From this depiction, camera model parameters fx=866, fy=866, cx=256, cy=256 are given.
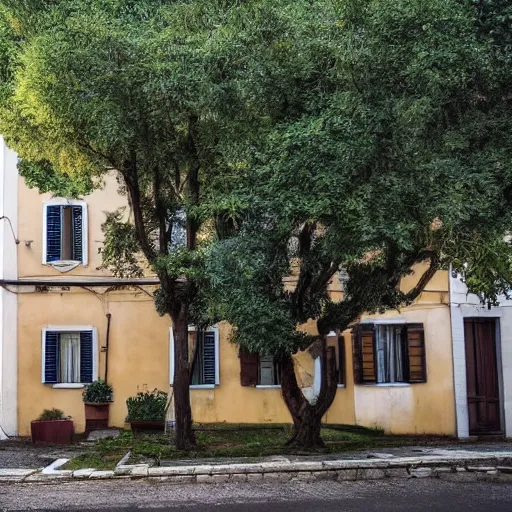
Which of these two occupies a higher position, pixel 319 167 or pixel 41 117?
pixel 41 117

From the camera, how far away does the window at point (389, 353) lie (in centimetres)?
2064

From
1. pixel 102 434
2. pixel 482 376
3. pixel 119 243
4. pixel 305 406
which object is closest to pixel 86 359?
pixel 102 434

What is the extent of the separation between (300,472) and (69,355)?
9923 millimetres

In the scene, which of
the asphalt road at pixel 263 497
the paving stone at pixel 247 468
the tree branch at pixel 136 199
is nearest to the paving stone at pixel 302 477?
the asphalt road at pixel 263 497

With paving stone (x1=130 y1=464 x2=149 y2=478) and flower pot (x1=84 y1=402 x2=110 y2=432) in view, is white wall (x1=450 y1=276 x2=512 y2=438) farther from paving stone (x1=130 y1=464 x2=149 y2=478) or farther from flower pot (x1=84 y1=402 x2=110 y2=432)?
paving stone (x1=130 y1=464 x2=149 y2=478)

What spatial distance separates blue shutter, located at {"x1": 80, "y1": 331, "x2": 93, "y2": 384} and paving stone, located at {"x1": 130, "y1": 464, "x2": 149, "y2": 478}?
27.1 ft

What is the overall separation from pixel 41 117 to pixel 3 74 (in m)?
1.48

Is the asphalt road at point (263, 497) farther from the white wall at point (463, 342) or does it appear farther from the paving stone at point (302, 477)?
the white wall at point (463, 342)

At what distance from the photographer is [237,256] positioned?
1290 centimetres

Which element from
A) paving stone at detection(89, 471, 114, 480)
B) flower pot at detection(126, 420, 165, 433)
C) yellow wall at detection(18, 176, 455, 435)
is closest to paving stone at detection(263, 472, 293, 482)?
paving stone at detection(89, 471, 114, 480)

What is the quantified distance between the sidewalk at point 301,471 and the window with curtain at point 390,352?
7.38 m

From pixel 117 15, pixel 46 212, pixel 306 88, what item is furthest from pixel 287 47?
pixel 46 212

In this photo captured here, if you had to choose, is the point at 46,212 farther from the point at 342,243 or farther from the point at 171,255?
the point at 342,243

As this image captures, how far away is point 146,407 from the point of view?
19859 mm
